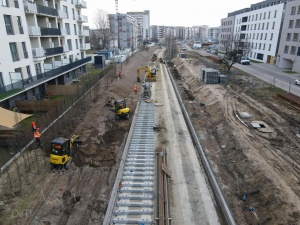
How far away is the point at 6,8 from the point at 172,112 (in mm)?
19348

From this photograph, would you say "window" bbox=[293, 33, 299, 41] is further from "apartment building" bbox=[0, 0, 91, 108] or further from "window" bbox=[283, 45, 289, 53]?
"apartment building" bbox=[0, 0, 91, 108]

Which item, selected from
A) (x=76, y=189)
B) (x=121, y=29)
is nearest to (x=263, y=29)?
(x=121, y=29)

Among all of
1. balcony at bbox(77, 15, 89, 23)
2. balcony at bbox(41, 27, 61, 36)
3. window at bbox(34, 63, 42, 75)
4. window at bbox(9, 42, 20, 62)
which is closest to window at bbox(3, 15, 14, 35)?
window at bbox(9, 42, 20, 62)

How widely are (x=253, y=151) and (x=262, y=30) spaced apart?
55.1 metres

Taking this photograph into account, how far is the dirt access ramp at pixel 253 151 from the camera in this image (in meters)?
10.9

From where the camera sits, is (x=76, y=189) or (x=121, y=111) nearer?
(x=76, y=189)

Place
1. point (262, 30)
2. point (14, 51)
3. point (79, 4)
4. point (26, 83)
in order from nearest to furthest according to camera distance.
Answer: point (14, 51)
point (26, 83)
point (79, 4)
point (262, 30)

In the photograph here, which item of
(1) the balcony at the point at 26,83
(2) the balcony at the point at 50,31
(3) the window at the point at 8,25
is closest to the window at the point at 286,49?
(1) the balcony at the point at 26,83

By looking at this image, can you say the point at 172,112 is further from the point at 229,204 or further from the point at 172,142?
the point at 229,204

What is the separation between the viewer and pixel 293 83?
34.1 m

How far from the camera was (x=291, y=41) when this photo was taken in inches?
1746

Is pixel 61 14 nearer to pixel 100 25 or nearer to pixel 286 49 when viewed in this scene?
pixel 286 49

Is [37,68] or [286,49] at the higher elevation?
[286,49]

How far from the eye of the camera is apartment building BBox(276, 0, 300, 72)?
4253 cm
